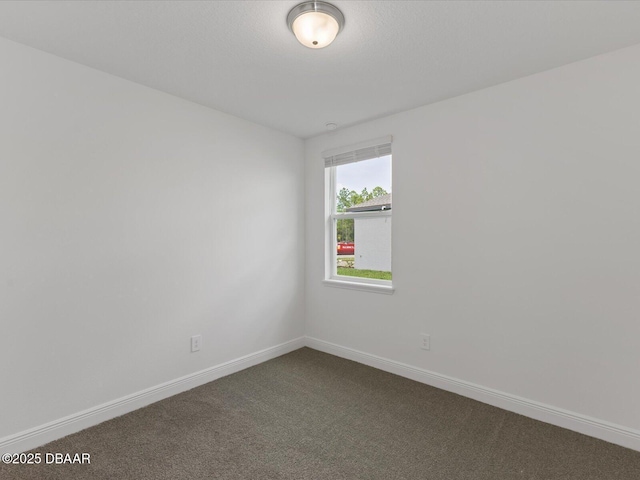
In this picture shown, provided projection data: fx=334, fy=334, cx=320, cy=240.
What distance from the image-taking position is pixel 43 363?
2.03 metres

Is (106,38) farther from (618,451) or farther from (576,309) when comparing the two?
(618,451)

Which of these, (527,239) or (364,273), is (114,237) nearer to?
(364,273)

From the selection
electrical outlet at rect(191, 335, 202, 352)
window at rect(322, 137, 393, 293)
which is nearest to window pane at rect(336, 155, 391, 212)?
window at rect(322, 137, 393, 293)

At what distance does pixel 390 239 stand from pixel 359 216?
0.44 metres

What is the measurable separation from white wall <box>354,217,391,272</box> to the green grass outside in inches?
1.6

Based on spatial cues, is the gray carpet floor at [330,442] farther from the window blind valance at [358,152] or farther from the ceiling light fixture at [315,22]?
the ceiling light fixture at [315,22]

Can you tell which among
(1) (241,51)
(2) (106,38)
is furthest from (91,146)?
(1) (241,51)

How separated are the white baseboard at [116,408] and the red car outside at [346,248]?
4.27 feet

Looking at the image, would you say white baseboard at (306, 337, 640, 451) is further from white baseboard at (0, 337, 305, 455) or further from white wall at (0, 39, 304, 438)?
white wall at (0, 39, 304, 438)

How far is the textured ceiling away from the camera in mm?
1673

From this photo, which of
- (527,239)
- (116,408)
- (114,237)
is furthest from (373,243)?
(116,408)

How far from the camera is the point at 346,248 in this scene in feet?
11.9

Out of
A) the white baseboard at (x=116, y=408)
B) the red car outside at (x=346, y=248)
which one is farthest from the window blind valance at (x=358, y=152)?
the white baseboard at (x=116, y=408)

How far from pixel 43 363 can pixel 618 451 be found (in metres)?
3.46
